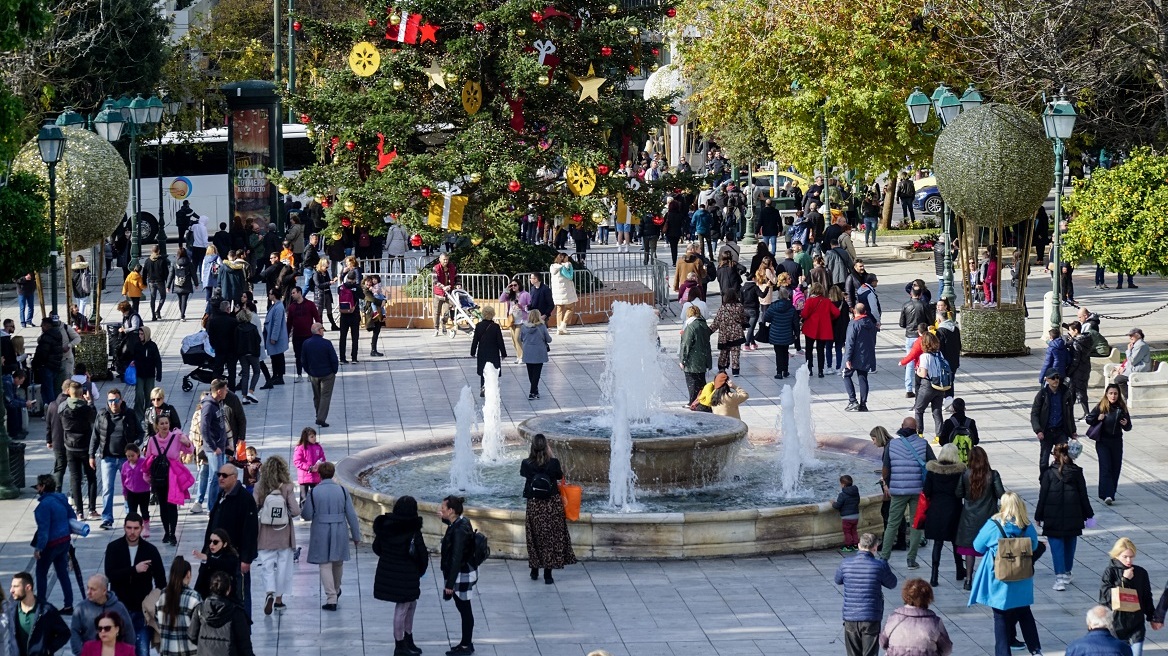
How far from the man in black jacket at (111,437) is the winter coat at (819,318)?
404 inches

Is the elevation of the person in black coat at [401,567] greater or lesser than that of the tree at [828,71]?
lesser

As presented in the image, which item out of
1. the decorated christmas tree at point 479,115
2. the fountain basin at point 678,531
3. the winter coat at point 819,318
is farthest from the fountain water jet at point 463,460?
the decorated christmas tree at point 479,115

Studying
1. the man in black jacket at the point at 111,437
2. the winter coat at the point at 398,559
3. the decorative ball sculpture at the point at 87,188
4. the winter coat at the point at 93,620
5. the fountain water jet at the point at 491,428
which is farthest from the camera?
the decorative ball sculpture at the point at 87,188

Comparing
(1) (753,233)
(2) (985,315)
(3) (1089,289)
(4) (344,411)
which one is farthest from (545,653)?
(1) (753,233)

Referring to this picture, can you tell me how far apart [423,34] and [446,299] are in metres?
4.58

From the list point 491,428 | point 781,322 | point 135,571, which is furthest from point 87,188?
point 135,571

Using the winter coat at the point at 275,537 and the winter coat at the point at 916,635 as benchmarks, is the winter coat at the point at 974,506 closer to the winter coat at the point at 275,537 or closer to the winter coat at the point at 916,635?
the winter coat at the point at 916,635

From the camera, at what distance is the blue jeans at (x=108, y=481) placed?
55.2 ft

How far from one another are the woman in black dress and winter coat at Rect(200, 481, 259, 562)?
2.33 m

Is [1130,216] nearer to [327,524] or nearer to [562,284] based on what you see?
[562,284]

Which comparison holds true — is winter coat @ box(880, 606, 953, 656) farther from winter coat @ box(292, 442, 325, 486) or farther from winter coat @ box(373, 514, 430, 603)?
winter coat @ box(292, 442, 325, 486)

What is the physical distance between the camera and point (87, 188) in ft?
83.4

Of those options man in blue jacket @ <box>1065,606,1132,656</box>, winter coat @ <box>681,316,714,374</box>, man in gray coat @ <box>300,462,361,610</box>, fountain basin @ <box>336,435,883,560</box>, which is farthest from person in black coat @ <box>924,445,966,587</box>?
winter coat @ <box>681,316,714,374</box>

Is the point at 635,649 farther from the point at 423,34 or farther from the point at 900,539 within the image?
the point at 423,34
